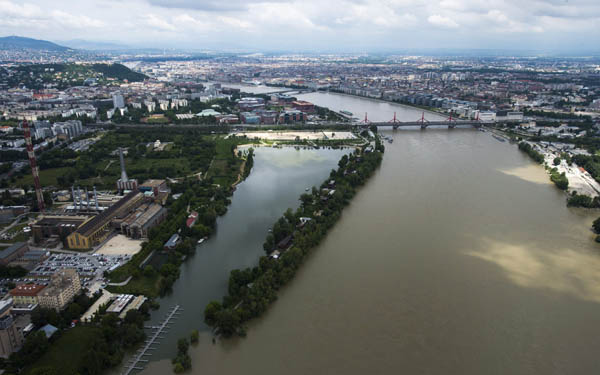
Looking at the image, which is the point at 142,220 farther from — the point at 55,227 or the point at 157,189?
the point at 157,189

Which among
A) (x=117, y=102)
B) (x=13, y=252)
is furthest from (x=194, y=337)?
(x=117, y=102)

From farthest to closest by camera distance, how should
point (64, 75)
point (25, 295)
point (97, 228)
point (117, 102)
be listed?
point (64, 75) → point (117, 102) → point (97, 228) → point (25, 295)

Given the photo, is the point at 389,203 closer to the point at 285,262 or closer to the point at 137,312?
the point at 285,262

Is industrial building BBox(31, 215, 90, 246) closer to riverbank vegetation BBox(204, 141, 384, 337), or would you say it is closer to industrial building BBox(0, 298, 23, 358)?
industrial building BBox(0, 298, 23, 358)

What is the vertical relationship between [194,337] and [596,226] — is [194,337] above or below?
below

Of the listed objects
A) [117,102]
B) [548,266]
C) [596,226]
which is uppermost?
[117,102]

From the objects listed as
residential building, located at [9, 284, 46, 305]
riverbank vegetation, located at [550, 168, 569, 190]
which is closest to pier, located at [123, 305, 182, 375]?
residential building, located at [9, 284, 46, 305]
